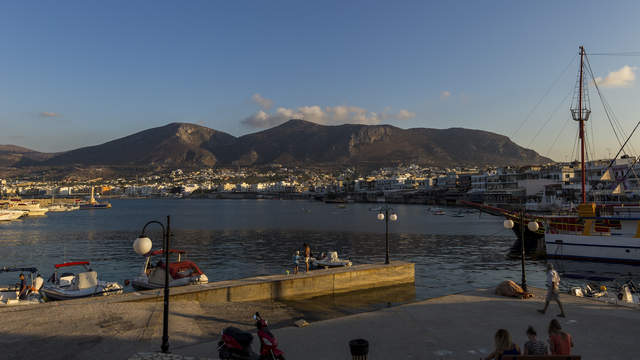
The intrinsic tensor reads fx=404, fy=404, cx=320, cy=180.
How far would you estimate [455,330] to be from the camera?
11656mm

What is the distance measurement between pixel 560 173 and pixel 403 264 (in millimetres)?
126591

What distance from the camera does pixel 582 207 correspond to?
37.9 metres

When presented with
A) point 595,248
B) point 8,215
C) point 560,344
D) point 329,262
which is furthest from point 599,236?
point 8,215

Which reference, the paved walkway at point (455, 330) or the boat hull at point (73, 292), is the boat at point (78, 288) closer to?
the boat hull at point (73, 292)

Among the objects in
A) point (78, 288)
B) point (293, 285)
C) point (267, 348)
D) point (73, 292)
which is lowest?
point (73, 292)

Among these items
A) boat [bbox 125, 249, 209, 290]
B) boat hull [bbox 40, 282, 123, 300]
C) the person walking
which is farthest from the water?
boat hull [bbox 40, 282, 123, 300]

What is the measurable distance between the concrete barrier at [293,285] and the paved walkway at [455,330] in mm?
5098

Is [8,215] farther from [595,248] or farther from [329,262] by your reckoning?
[595,248]

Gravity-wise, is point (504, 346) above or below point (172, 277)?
above

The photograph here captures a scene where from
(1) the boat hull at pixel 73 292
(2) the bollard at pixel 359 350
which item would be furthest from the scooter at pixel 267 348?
(1) the boat hull at pixel 73 292

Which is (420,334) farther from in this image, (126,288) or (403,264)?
(126,288)

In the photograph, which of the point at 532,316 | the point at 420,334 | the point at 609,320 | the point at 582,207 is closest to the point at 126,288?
the point at 420,334

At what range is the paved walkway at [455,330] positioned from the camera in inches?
391

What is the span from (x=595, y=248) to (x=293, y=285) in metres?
28.2
